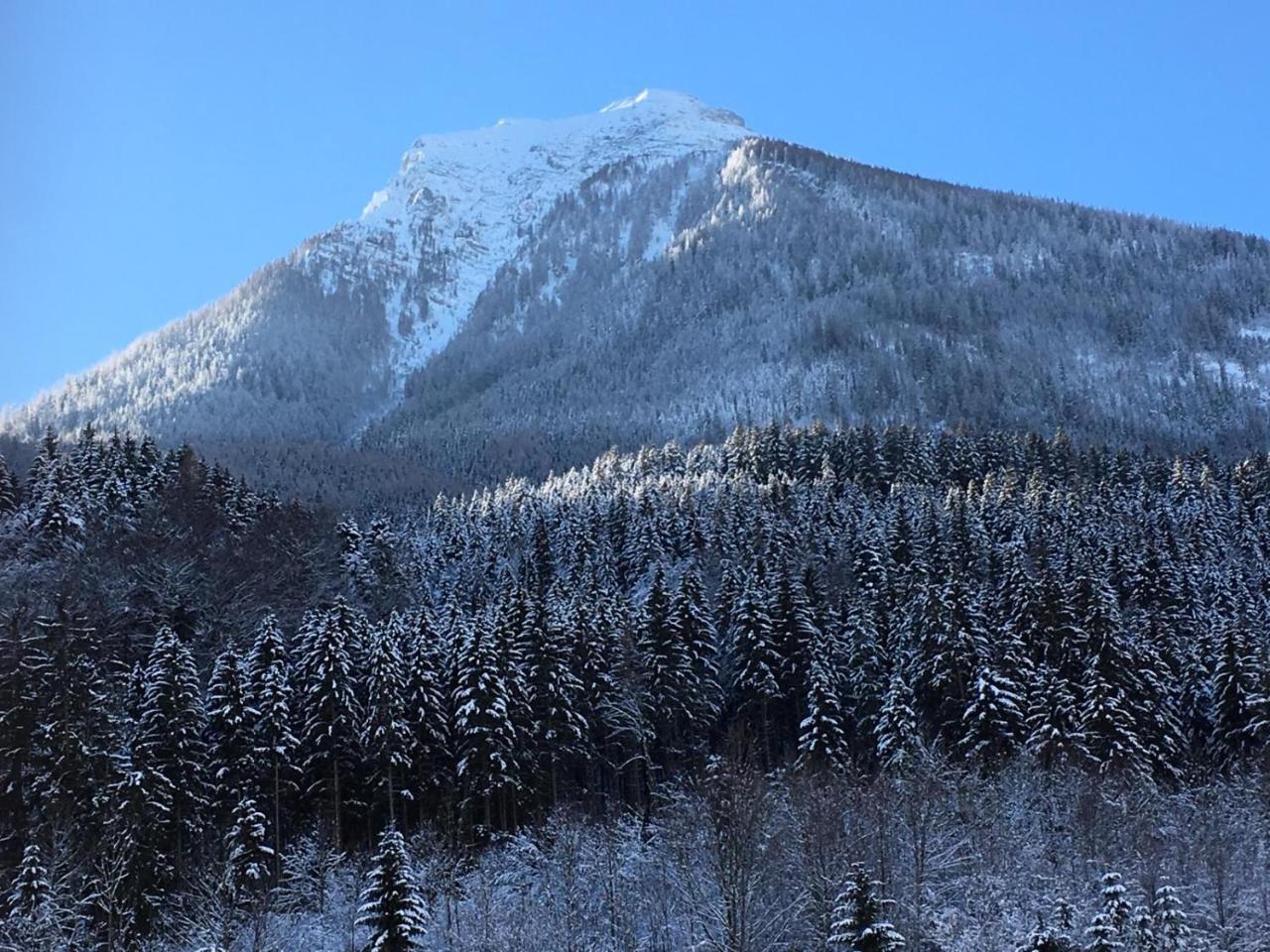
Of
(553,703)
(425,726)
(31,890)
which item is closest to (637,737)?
(553,703)

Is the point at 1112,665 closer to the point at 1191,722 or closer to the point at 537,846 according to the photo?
the point at 1191,722

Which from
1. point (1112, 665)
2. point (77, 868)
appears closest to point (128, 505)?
point (77, 868)

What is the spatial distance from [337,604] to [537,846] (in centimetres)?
1891

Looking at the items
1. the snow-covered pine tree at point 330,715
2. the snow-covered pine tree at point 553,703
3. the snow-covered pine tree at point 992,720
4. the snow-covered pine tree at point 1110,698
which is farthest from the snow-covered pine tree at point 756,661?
the snow-covered pine tree at point 330,715

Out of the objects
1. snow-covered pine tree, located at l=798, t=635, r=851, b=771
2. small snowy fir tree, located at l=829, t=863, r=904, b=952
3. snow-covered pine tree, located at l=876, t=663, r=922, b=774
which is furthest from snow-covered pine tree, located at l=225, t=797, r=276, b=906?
snow-covered pine tree, located at l=876, t=663, r=922, b=774

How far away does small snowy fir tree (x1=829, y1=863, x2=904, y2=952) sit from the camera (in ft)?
97.8

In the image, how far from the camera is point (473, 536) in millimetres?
119688

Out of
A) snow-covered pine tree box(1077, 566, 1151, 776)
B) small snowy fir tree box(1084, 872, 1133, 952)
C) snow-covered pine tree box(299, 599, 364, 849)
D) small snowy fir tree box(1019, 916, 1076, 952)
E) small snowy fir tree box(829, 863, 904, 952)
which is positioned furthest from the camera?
snow-covered pine tree box(299, 599, 364, 849)

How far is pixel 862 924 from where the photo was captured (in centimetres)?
3044

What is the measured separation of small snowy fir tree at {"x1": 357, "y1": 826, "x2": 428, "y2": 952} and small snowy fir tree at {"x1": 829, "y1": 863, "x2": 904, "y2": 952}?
520 inches

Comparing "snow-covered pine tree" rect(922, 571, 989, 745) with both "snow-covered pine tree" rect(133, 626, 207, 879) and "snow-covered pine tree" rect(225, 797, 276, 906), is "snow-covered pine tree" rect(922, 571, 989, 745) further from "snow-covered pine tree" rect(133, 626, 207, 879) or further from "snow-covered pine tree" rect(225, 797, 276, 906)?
"snow-covered pine tree" rect(133, 626, 207, 879)

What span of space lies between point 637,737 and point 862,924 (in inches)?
1277

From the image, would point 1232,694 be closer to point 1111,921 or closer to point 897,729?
point 897,729

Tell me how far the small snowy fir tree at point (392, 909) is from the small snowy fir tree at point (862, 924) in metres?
13.2
